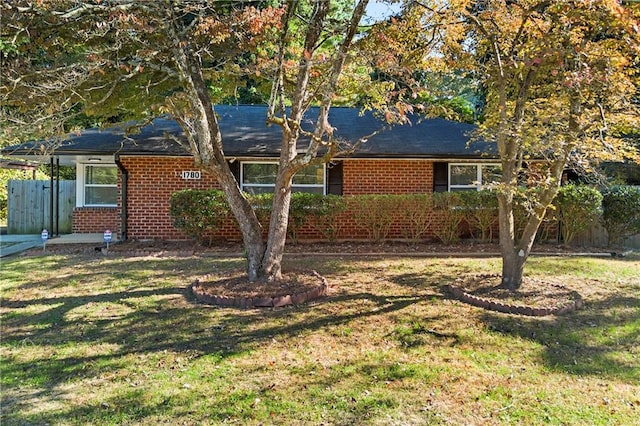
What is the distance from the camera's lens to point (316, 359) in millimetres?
4566

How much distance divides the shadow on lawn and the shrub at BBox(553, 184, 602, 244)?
500 cm

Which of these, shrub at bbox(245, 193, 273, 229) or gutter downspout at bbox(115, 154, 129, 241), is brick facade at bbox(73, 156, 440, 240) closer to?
gutter downspout at bbox(115, 154, 129, 241)

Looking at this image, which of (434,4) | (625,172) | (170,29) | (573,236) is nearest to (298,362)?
(170,29)

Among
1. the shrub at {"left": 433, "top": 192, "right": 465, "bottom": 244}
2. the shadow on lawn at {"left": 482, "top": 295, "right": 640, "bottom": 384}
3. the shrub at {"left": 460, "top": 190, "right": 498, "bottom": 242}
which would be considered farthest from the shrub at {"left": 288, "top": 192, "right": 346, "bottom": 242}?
the shadow on lawn at {"left": 482, "top": 295, "right": 640, "bottom": 384}

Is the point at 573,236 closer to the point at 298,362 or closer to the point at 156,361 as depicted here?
the point at 298,362

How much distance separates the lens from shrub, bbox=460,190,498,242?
1144cm

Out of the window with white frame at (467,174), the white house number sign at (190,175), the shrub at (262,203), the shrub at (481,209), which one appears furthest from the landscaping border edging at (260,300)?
the window with white frame at (467,174)

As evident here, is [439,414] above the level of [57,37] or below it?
below

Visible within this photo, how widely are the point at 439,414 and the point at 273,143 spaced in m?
9.90

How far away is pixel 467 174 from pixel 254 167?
6.06 metres

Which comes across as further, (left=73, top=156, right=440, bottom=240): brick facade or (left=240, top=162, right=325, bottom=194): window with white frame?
(left=240, top=162, right=325, bottom=194): window with white frame

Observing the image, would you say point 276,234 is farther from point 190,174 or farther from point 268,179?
point 190,174

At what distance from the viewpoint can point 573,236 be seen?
452 inches

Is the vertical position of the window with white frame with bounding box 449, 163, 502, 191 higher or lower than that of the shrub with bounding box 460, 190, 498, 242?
higher
